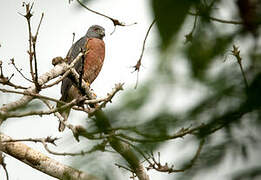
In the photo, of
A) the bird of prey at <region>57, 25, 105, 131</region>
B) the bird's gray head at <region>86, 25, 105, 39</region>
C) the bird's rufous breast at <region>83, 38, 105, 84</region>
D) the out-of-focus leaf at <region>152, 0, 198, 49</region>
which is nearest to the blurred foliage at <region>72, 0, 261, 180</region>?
the out-of-focus leaf at <region>152, 0, 198, 49</region>

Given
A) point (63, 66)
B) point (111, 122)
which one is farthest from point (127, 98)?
point (63, 66)

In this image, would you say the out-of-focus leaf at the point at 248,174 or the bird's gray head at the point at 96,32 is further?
the bird's gray head at the point at 96,32

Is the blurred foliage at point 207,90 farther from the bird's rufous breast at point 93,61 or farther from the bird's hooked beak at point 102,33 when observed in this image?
the bird's hooked beak at point 102,33

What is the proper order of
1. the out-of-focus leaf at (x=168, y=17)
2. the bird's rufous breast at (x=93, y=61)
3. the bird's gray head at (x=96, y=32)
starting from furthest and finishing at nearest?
1. the bird's gray head at (x=96, y=32)
2. the bird's rufous breast at (x=93, y=61)
3. the out-of-focus leaf at (x=168, y=17)

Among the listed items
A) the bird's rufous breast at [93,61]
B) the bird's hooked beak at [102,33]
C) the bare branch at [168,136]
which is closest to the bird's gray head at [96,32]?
the bird's hooked beak at [102,33]

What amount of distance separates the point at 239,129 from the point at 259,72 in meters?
0.09

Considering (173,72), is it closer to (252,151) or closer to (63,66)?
(252,151)

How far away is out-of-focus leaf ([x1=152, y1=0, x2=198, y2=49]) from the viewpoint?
1.54 ft

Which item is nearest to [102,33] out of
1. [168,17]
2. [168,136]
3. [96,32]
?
[96,32]

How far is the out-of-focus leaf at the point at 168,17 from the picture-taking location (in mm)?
470

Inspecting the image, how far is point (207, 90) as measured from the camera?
23.3 inches

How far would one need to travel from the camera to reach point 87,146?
708 mm

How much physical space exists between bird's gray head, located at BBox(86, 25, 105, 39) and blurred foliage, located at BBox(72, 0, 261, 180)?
811 centimetres

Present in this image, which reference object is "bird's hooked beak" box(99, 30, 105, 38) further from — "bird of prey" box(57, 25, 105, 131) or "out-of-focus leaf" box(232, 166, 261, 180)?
"out-of-focus leaf" box(232, 166, 261, 180)
